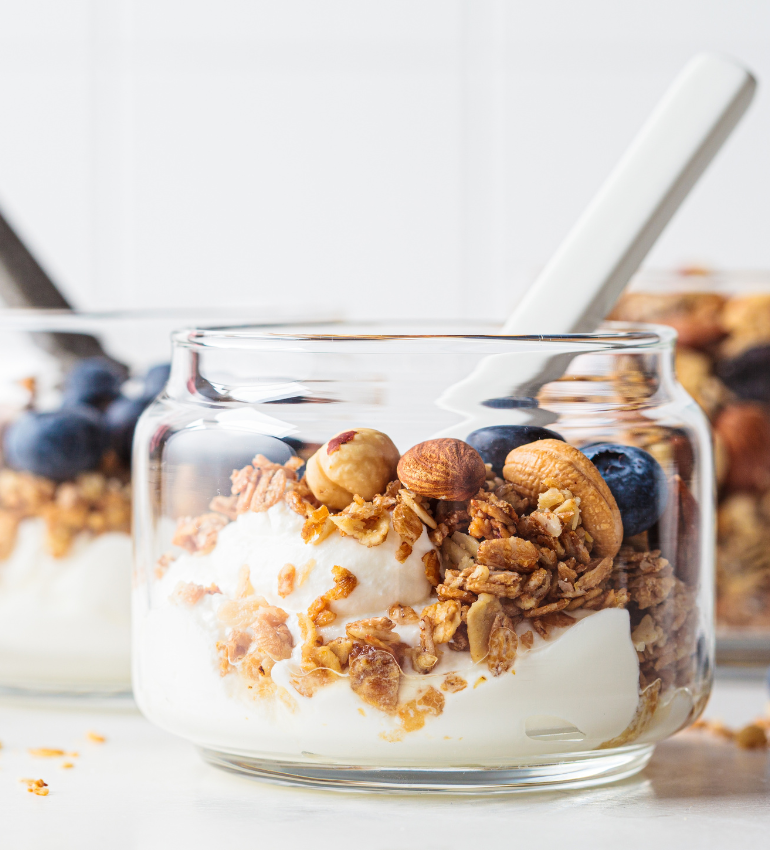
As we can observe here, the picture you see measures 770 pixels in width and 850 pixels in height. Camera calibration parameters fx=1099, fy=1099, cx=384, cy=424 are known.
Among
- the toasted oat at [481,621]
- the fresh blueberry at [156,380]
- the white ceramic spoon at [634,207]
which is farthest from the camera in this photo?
the fresh blueberry at [156,380]

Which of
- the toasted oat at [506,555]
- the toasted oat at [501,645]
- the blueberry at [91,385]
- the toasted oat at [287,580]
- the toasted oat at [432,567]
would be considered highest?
the blueberry at [91,385]

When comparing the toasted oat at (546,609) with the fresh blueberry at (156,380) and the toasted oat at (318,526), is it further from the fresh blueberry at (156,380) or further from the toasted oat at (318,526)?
the fresh blueberry at (156,380)

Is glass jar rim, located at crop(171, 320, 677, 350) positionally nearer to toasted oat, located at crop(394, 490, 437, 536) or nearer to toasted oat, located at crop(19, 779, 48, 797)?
toasted oat, located at crop(394, 490, 437, 536)

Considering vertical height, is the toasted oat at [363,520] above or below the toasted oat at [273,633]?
above

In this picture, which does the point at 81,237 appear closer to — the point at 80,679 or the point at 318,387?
the point at 80,679

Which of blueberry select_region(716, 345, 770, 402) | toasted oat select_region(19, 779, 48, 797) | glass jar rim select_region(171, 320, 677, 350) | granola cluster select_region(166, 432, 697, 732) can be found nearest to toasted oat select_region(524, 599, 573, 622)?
granola cluster select_region(166, 432, 697, 732)

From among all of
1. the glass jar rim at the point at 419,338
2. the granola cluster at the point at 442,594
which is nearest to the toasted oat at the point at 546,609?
the granola cluster at the point at 442,594

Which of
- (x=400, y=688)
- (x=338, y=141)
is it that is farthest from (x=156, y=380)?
(x=338, y=141)
